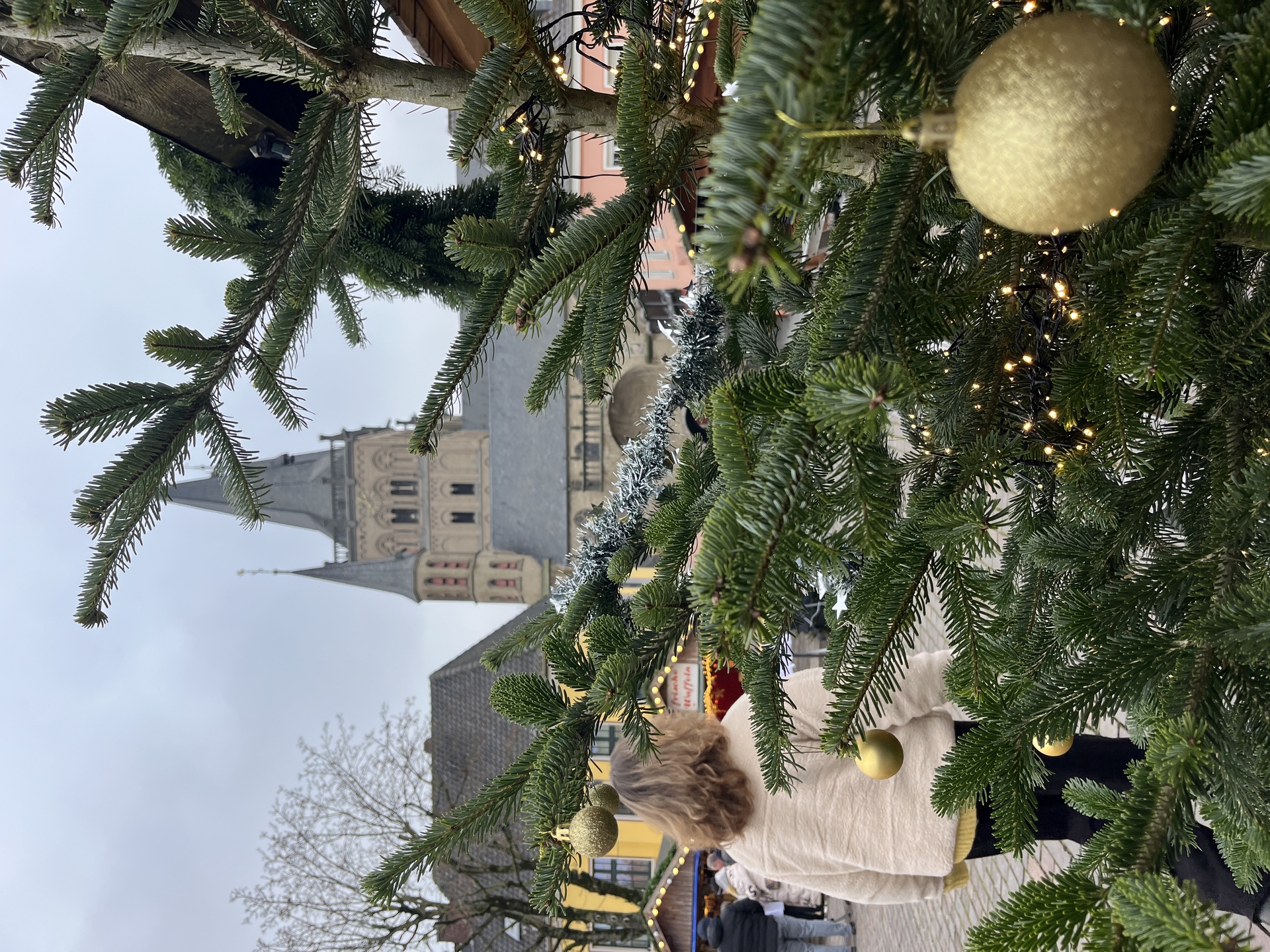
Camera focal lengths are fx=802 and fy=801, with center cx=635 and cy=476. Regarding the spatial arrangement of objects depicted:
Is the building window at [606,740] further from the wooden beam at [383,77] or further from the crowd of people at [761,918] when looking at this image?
the wooden beam at [383,77]

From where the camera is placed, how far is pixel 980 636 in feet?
4.65

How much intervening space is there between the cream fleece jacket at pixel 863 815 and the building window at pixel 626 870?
11.3 meters

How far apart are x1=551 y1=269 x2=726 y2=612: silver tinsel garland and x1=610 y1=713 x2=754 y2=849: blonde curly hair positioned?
896mm

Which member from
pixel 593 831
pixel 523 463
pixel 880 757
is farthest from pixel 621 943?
pixel 593 831

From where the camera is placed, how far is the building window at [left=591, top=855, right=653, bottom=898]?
1318 centimetres

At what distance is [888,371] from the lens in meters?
0.78

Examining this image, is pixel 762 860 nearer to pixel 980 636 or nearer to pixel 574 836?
pixel 574 836

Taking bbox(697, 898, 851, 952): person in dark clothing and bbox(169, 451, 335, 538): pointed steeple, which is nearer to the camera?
bbox(697, 898, 851, 952): person in dark clothing

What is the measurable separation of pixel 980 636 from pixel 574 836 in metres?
1.04

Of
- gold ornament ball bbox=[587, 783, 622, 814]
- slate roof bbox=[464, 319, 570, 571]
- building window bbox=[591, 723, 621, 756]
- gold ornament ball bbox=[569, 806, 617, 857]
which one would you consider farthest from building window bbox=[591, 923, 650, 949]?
gold ornament ball bbox=[569, 806, 617, 857]

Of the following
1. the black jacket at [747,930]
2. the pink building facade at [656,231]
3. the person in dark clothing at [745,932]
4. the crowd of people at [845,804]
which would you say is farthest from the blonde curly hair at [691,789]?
the pink building facade at [656,231]

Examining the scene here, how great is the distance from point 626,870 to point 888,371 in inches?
557

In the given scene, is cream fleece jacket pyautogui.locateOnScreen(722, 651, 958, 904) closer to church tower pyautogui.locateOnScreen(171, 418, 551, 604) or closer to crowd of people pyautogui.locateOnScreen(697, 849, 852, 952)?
crowd of people pyautogui.locateOnScreen(697, 849, 852, 952)

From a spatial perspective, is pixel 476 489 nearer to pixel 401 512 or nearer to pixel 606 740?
pixel 401 512
